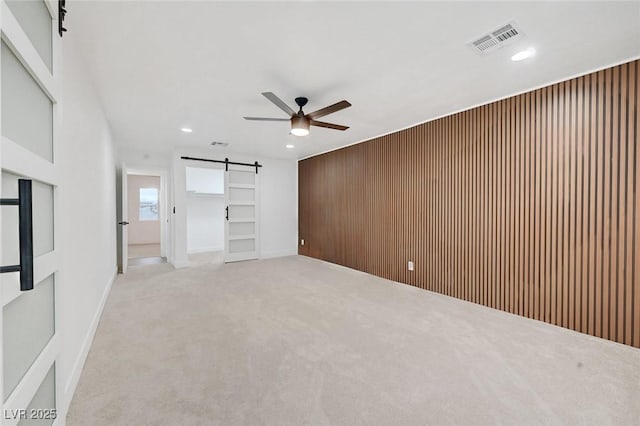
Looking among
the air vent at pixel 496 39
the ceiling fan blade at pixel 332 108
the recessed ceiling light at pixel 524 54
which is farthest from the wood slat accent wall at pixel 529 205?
the ceiling fan blade at pixel 332 108

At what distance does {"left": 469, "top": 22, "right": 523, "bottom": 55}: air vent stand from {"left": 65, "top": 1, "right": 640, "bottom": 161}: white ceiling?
0.06m

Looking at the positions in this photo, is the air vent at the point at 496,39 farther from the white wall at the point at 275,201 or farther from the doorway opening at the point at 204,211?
the doorway opening at the point at 204,211

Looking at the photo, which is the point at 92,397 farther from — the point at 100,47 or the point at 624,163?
the point at 624,163

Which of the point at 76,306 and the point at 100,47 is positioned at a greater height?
the point at 100,47

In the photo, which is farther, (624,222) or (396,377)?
(624,222)

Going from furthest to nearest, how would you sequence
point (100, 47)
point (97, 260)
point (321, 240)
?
point (321, 240), point (97, 260), point (100, 47)

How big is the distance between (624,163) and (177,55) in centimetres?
393

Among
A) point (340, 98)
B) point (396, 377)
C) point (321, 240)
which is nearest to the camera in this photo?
point (396, 377)

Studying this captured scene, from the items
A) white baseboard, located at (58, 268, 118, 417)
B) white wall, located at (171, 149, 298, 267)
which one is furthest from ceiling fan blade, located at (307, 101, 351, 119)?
white wall, located at (171, 149, 298, 267)

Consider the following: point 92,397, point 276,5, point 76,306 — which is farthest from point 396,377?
point 276,5

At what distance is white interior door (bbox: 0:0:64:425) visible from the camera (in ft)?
2.84

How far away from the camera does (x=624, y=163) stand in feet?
7.76

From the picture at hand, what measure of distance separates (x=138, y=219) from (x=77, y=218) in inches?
292

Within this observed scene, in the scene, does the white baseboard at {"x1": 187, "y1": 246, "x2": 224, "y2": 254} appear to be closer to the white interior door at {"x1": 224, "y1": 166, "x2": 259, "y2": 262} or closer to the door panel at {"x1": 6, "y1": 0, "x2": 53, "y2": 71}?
the white interior door at {"x1": 224, "y1": 166, "x2": 259, "y2": 262}
